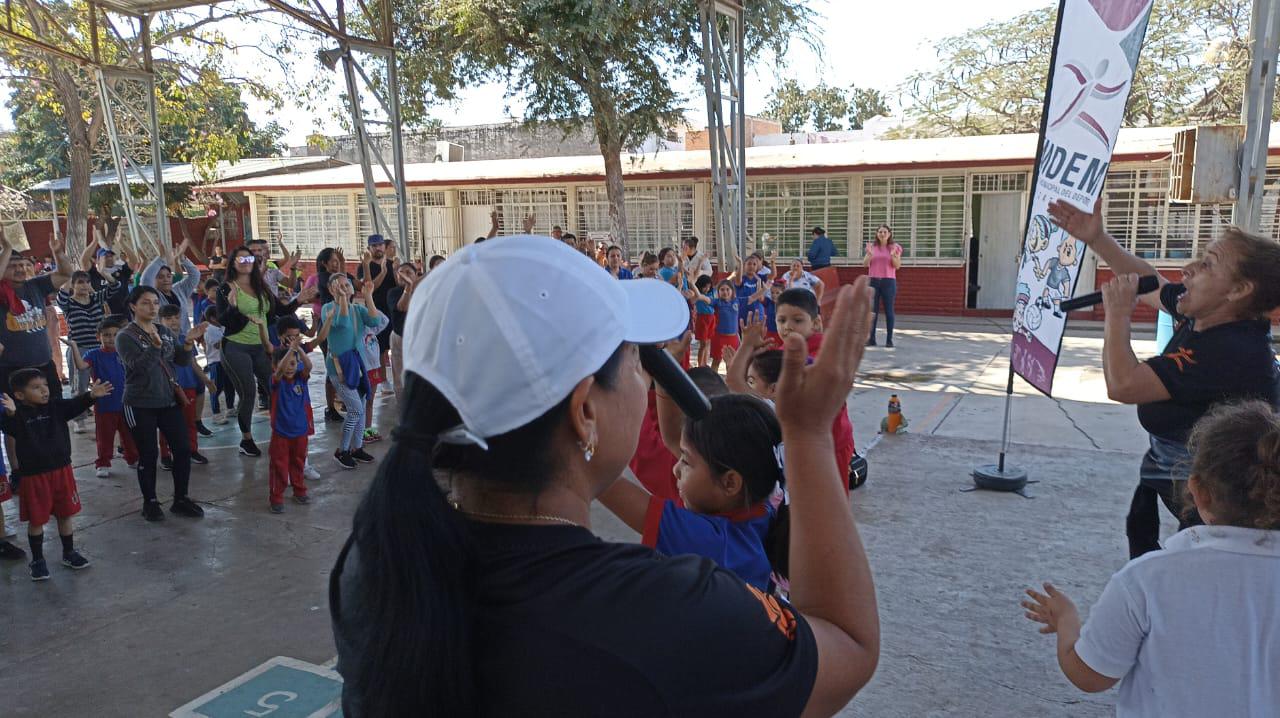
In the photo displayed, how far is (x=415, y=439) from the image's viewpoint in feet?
3.28

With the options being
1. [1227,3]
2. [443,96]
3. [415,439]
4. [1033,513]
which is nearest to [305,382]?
[1033,513]

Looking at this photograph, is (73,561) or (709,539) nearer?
(709,539)

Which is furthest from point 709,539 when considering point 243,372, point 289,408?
point 243,372

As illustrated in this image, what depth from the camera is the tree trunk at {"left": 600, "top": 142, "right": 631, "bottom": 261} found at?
16.6m

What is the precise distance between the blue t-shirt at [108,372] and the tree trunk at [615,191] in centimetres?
1074

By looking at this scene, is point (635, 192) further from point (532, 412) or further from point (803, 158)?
point (532, 412)

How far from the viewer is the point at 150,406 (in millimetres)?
5516

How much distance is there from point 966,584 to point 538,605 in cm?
390

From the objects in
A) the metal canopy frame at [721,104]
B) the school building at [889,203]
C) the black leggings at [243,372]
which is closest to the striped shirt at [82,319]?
the black leggings at [243,372]

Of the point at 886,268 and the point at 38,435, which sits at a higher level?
the point at 886,268

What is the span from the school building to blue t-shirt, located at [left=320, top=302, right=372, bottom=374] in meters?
6.87

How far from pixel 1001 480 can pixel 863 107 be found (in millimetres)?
52593

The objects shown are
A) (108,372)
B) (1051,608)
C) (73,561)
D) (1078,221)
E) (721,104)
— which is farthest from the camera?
(721,104)

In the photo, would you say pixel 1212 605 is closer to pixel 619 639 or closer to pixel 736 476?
pixel 736 476
